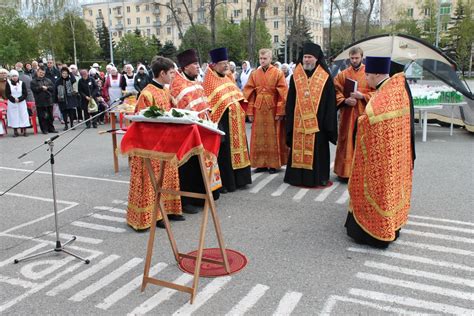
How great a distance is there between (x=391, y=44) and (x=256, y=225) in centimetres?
859

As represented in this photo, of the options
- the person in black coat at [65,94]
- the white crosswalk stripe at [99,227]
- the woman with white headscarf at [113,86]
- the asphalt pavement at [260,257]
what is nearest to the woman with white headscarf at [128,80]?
the woman with white headscarf at [113,86]

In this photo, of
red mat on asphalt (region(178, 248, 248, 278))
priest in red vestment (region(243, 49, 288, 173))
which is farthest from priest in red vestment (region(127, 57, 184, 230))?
priest in red vestment (region(243, 49, 288, 173))

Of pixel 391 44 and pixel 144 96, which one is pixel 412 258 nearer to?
pixel 144 96

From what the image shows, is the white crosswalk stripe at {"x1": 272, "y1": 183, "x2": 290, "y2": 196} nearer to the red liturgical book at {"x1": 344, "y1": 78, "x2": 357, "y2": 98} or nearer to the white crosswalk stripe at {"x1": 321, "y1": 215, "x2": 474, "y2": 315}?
the red liturgical book at {"x1": 344, "y1": 78, "x2": 357, "y2": 98}

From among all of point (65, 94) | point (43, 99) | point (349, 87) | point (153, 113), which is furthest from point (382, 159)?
point (65, 94)

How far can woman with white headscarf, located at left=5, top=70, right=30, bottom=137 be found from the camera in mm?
12859

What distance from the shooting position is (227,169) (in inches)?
273

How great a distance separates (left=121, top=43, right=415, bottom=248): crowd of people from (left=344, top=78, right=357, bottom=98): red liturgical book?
3cm

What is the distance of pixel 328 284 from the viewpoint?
404 cm

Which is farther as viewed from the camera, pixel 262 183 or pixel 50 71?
pixel 50 71

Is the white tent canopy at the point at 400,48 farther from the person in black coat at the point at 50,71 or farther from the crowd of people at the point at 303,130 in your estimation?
the person in black coat at the point at 50,71

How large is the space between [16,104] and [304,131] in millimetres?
9227

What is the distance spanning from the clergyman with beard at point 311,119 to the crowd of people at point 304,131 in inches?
0.6

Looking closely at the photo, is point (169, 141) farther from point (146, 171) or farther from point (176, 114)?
point (146, 171)
